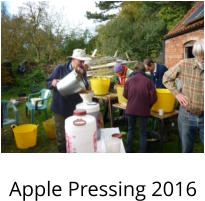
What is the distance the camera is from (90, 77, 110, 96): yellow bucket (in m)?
3.22

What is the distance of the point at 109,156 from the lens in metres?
1.24

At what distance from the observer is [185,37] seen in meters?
5.34

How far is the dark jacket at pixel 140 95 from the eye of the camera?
7.67 feet

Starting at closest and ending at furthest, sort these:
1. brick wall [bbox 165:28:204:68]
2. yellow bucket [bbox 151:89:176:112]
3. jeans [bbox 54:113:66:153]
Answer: jeans [bbox 54:113:66:153], yellow bucket [bbox 151:89:176:112], brick wall [bbox 165:28:204:68]

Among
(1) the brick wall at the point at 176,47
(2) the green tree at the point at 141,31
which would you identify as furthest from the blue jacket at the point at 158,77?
(2) the green tree at the point at 141,31

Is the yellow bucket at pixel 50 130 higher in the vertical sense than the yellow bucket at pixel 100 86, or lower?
lower

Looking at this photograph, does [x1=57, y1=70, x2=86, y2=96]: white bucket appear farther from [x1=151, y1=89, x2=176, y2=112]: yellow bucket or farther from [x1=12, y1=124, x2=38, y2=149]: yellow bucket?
[x1=12, y1=124, x2=38, y2=149]: yellow bucket

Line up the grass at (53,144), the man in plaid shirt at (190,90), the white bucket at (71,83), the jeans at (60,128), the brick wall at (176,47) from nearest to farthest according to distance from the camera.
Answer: the white bucket at (71,83)
the man in plaid shirt at (190,90)
the jeans at (60,128)
the grass at (53,144)
the brick wall at (176,47)

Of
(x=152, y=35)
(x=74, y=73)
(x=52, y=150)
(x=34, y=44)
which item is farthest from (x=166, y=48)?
(x=74, y=73)

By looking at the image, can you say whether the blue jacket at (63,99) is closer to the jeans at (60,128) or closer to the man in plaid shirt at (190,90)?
the jeans at (60,128)

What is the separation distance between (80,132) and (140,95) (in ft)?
4.78

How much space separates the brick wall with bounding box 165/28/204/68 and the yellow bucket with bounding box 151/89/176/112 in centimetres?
300

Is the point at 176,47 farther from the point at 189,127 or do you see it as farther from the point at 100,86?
the point at 189,127

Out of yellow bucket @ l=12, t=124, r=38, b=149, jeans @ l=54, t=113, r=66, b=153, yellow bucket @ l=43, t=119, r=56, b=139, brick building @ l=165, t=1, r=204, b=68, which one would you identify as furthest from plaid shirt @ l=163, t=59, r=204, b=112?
brick building @ l=165, t=1, r=204, b=68
